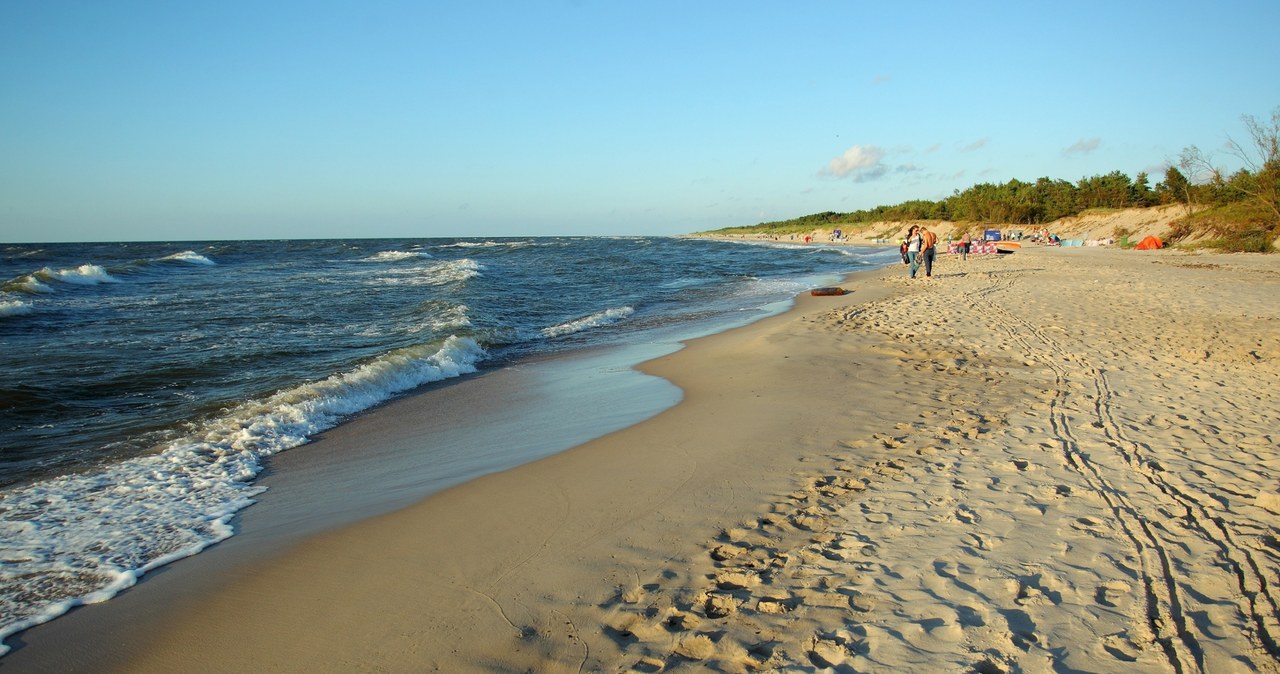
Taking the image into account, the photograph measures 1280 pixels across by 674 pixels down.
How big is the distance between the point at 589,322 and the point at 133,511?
11284 millimetres

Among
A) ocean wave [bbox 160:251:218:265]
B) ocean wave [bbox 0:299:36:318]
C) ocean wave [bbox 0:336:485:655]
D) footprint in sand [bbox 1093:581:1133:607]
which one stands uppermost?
ocean wave [bbox 160:251:218:265]

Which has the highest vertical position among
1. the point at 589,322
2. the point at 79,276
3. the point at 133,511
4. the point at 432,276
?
the point at 79,276

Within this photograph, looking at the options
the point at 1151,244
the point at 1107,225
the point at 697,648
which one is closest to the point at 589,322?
the point at 697,648

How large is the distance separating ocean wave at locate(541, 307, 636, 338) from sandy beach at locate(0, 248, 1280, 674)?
7398 mm

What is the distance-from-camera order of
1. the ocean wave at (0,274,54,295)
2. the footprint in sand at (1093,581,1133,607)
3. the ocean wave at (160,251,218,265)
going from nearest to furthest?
1. the footprint in sand at (1093,581,1133,607)
2. the ocean wave at (0,274,54,295)
3. the ocean wave at (160,251,218,265)

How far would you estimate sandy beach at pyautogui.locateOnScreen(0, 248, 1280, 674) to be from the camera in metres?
2.97

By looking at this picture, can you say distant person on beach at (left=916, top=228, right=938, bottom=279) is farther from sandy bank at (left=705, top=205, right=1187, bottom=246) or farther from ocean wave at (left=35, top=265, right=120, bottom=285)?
ocean wave at (left=35, top=265, right=120, bottom=285)

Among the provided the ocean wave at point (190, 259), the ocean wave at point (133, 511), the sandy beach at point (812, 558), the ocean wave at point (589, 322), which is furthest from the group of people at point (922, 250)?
the ocean wave at point (190, 259)

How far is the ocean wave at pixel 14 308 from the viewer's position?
1702 cm

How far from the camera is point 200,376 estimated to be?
9.46 metres

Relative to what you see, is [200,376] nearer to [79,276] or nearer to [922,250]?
[922,250]

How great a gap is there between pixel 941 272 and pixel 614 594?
23611mm

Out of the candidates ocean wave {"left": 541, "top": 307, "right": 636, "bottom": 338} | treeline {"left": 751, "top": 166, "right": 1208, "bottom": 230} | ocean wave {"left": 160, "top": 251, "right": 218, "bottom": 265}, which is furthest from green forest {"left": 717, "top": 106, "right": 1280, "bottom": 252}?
ocean wave {"left": 160, "top": 251, "right": 218, "bottom": 265}

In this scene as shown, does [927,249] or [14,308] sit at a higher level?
[927,249]
